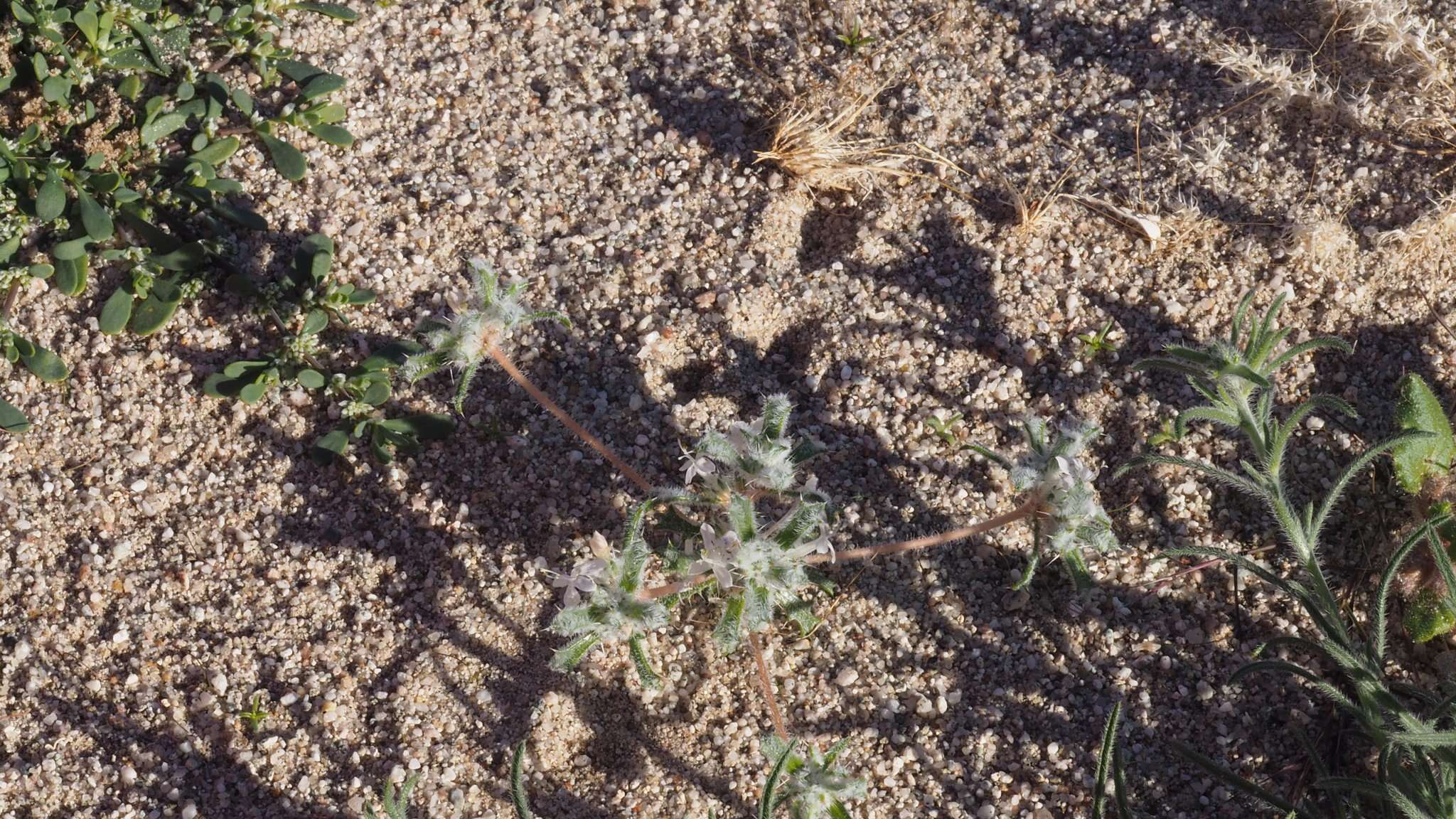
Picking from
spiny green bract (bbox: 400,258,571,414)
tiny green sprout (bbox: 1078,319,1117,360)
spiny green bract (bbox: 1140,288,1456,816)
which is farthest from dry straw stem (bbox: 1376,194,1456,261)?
spiny green bract (bbox: 400,258,571,414)

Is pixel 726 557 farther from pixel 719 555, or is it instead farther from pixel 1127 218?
pixel 1127 218

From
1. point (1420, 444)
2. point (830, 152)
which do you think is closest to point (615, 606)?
point (830, 152)

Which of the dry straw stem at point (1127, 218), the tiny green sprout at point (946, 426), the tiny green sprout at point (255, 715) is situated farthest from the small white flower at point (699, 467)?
the dry straw stem at point (1127, 218)

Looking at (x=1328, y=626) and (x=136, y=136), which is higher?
(x=136, y=136)

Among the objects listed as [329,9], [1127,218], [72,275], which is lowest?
[1127,218]

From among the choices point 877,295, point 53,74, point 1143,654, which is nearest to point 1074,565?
point 1143,654

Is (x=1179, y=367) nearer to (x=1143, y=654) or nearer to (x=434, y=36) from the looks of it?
(x=1143, y=654)
